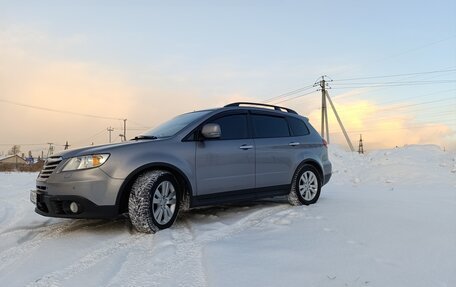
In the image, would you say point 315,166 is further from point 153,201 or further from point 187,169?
point 153,201

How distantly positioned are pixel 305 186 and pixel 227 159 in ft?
6.10

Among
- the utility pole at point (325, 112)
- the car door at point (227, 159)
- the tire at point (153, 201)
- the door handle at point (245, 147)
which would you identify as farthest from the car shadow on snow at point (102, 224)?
the utility pole at point (325, 112)

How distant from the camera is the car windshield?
5.57 meters

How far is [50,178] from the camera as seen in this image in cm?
484

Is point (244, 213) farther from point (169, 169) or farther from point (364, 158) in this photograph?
point (364, 158)

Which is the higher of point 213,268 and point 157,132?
point 157,132

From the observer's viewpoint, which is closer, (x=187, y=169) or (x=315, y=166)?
(x=187, y=169)

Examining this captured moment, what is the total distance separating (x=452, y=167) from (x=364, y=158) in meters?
5.61

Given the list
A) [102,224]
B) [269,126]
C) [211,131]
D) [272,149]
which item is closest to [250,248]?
[211,131]

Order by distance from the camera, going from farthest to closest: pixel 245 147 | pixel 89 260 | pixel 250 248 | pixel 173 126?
pixel 245 147
pixel 173 126
pixel 250 248
pixel 89 260

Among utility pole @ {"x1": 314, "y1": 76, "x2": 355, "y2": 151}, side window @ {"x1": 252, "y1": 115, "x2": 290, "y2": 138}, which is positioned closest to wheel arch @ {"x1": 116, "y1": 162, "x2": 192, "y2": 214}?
side window @ {"x1": 252, "y1": 115, "x2": 290, "y2": 138}

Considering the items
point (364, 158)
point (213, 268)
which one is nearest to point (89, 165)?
point (213, 268)

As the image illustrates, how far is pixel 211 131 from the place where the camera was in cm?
536

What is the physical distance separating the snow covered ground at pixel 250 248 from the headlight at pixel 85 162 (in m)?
0.82
